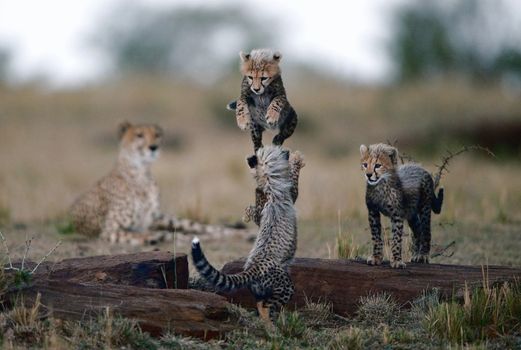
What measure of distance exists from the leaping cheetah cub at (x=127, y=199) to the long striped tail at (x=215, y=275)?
4.27m

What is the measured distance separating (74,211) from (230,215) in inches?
87.9

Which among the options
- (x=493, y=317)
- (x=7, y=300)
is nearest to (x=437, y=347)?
(x=493, y=317)

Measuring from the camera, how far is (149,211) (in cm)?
988

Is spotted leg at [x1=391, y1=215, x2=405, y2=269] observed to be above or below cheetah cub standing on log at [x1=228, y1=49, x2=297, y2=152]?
below

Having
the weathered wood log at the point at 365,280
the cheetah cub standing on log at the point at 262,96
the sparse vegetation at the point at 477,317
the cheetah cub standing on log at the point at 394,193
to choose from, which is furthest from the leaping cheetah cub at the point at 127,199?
the sparse vegetation at the point at 477,317

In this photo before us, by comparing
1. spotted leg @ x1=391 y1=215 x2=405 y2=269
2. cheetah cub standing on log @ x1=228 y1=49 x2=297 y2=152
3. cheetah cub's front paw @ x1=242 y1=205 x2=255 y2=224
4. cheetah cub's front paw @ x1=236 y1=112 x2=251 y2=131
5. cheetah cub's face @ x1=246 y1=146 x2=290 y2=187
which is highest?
cheetah cub standing on log @ x1=228 y1=49 x2=297 y2=152

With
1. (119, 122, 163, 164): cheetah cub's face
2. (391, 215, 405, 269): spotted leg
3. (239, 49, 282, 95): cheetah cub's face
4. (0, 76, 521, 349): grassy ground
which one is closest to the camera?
(239, 49, 282, 95): cheetah cub's face

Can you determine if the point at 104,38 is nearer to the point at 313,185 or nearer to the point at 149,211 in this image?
the point at 313,185

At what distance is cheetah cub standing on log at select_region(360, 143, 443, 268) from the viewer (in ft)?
17.6

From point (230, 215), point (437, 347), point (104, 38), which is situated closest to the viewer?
point (437, 347)

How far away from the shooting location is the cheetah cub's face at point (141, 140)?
999cm

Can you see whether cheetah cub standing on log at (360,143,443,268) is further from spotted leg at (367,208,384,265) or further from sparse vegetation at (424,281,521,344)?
sparse vegetation at (424,281,521,344)

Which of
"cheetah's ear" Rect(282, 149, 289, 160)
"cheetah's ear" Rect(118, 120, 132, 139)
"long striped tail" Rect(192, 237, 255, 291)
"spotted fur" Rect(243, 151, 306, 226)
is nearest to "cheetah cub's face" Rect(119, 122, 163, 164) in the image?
"cheetah's ear" Rect(118, 120, 132, 139)

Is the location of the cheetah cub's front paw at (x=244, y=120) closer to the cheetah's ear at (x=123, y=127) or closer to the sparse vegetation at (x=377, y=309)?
the sparse vegetation at (x=377, y=309)
